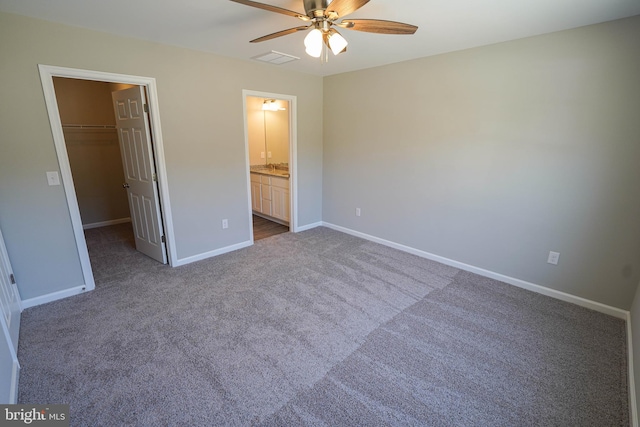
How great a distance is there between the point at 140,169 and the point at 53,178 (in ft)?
2.81

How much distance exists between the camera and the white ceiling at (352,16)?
1957 millimetres

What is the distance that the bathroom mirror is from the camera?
17.8 ft

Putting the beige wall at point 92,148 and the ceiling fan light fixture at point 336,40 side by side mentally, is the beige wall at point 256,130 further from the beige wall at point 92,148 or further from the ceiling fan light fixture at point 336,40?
the ceiling fan light fixture at point 336,40

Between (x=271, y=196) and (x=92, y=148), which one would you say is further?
(x=271, y=196)

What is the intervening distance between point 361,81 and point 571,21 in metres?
2.23

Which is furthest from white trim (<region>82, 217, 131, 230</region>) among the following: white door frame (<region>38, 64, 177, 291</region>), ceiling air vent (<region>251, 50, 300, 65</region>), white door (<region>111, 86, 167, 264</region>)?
ceiling air vent (<region>251, 50, 300, 65</region>)

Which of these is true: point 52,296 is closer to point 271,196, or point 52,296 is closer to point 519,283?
point 271,196

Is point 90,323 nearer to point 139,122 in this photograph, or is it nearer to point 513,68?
point 139,122

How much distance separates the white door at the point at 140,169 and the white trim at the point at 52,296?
816mm

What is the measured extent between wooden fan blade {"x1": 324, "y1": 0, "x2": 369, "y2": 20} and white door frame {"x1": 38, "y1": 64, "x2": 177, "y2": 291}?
2.16m

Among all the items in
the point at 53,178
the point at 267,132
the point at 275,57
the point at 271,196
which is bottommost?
the point at 271,196

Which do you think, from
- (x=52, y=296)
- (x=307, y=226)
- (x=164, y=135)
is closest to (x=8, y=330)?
(x=52, y=296)

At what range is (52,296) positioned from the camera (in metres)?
2.68

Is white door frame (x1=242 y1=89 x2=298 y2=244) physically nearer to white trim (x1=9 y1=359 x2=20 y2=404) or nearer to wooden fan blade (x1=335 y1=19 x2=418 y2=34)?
wooden fan blade (x1=335 y1=19 x2=418 y2=34)
